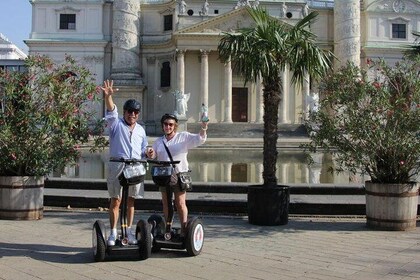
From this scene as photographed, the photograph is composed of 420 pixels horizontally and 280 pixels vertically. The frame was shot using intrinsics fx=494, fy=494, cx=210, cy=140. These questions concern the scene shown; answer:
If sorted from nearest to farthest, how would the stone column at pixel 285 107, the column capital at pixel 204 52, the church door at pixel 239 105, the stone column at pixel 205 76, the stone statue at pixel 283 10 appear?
the stone column at pixel 285 107, the column capital at pixel 204 52, the stone column at pixel 205 76, the stone statue at pixel 283 10, the church door at pixel 239 105

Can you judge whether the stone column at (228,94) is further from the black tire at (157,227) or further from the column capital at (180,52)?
the black tire at (157,227)

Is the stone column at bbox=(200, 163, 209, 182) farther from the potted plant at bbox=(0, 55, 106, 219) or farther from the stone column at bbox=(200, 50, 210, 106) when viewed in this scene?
the stone column at bbox=(200, 50, 210, 106)

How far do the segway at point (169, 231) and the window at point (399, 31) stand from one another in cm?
5167

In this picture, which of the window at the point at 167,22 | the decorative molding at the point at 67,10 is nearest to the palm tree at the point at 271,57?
the window at the point at 167,22

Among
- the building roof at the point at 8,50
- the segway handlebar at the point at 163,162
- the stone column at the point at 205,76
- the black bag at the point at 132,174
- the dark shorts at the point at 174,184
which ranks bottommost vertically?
the dark shorts at the point at 174,184

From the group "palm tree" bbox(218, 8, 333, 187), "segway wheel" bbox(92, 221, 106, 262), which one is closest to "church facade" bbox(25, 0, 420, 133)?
"palm tree" bbox(218, 8, 333, 187)

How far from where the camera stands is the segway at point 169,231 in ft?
21.8

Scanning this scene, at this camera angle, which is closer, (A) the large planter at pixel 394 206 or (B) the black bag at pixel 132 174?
(B) the black bag at pixel 132 174

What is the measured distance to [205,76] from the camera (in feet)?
156

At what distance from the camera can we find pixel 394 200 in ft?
28.7

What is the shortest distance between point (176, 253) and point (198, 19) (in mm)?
42454

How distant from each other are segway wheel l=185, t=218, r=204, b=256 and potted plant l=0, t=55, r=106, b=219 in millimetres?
3818

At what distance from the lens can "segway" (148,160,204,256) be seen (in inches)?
262

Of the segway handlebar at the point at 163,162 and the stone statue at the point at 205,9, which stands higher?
the stone statue at the point at 205,9
